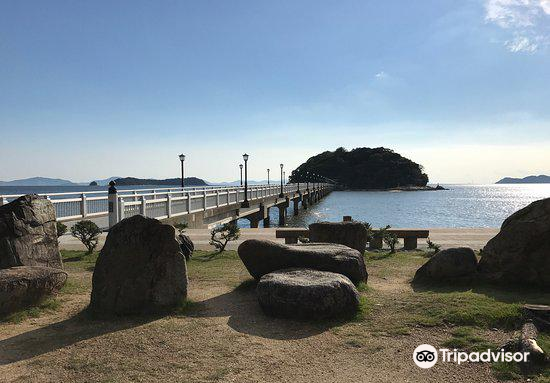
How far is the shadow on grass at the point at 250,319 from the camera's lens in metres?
5.96

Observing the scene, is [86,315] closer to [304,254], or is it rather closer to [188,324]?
[188,324]

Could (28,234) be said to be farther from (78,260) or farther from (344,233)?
(344,233)

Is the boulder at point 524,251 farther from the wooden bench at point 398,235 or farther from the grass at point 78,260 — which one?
the grass at point 78,260

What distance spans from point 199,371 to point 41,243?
5640 millimetres

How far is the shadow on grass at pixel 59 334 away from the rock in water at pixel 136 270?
0.24 metres

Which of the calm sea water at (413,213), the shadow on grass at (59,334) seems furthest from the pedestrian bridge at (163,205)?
the calm sea water at (413,213)

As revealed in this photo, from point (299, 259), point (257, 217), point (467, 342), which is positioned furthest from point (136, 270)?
point (257, 217)

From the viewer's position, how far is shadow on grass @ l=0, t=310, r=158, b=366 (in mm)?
5391

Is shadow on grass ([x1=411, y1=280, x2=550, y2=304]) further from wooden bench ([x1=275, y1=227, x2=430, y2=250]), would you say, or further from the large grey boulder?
wooden bench ([x1=275, y1=227, x2=430, y2=250])

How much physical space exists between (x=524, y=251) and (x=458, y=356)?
12.6 ft

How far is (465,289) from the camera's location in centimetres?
790

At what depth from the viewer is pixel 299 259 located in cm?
779

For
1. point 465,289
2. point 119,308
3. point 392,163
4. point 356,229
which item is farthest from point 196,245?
point 392,163

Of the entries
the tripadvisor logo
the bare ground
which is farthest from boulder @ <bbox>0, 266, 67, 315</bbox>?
the tripadvisor logo
